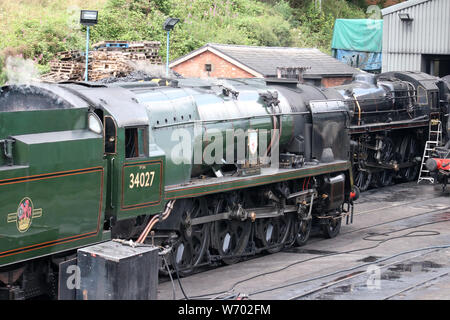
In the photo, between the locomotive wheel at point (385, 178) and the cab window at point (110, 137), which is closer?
the cab window at point (110, 137)

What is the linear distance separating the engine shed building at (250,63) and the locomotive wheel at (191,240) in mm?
14157

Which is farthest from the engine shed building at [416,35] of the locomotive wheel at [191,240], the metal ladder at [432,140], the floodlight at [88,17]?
the locomotive wheel at [191,240]

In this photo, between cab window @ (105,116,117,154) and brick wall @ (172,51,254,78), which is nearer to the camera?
cab window @ (105,116,117,154)

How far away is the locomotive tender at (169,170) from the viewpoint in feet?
27.8

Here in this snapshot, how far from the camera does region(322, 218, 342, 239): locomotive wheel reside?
15.4 m

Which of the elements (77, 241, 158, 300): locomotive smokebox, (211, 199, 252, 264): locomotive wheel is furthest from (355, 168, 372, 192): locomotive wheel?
(77, 241, 158, 300): locomotive smokebox

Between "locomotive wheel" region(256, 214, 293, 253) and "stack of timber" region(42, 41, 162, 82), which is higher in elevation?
"stack of timber" region(42, 41, 162, 82)

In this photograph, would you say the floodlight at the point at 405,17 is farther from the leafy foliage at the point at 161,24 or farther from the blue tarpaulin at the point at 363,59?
the blue tarpaulin at the point at 363,59

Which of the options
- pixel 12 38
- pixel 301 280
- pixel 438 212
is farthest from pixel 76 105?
pixel 12 38

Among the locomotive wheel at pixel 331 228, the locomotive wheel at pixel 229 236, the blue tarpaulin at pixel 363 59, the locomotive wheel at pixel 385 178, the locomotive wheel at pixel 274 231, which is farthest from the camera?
the blue tarpaulin at pixel 363 59

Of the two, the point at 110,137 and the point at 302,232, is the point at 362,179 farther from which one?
the point at 110,137

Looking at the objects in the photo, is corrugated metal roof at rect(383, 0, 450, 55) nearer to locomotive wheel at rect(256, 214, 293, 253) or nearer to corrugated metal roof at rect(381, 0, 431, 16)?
corrugated metal roof at rect(381, 0, 431, 16)

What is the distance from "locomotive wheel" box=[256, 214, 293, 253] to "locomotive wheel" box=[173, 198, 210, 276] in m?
1.70

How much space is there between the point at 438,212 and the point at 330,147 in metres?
5.05
